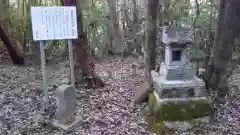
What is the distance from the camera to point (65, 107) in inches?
136

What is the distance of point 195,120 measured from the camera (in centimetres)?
357

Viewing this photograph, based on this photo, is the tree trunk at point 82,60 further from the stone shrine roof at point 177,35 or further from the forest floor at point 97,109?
the stone shrine roof at point 177,35

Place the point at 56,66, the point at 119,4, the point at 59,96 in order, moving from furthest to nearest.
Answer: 1. the point at 119,4
2. the point at 56,66
3. the point at 59,96

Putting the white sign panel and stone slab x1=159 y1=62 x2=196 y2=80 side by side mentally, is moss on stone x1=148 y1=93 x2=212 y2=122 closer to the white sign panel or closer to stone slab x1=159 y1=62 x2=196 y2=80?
stone slab x1=159 y1=62 x2=196 y2=80

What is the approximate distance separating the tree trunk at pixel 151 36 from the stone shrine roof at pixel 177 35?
33.9 inches

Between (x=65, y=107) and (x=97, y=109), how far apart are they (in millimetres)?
726

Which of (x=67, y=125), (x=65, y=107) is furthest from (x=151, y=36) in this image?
(x=67, y=125)

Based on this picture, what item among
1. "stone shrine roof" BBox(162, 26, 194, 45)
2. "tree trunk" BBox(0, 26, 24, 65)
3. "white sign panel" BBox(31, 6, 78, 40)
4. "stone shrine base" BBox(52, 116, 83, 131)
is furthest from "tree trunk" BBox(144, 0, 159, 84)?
"tree trunk" BBox(0, 26, 24, 65)

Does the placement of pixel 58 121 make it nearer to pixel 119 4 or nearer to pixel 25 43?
pixel 25 43

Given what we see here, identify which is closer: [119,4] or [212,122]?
[212,122]

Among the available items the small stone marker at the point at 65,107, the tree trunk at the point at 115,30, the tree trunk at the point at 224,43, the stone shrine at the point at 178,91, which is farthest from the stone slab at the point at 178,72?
the tree trunk at the point at 115,30

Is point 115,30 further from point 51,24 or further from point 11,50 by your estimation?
point 51,24

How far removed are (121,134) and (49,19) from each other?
1.83 metres

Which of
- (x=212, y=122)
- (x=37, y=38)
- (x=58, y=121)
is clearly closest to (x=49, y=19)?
(x=37, y=38)
